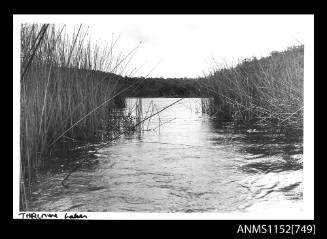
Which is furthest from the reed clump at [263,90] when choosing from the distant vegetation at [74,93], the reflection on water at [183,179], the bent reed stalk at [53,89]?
the bent reed stalk at [53,89]

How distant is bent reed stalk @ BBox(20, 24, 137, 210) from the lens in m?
2.20

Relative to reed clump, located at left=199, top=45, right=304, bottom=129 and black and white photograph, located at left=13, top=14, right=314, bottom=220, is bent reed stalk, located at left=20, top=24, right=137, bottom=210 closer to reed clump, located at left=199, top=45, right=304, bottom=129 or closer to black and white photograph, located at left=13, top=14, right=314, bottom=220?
black and white photograph, located at left=13, top=14, right=314, bottom=220

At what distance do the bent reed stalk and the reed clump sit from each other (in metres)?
1.35

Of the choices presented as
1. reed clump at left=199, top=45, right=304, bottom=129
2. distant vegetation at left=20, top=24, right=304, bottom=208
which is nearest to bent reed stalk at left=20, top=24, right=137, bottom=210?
distant vegetation at left=20, top=24, right=304, bottom=208

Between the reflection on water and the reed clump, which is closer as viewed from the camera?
the reflection on water

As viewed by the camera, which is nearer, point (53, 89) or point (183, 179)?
point (183, 179)

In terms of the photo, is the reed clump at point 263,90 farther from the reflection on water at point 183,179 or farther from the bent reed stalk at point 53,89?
the bent reed stalk at point 53,89

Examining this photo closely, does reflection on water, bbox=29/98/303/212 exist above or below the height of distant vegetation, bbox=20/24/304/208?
below

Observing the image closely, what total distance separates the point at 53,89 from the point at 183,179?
1213 mm

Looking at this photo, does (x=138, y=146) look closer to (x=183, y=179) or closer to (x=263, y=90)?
(x=183, y=179)

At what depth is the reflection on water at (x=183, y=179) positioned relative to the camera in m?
1.98

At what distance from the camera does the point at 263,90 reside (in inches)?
174

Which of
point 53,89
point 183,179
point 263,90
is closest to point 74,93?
point 53,89
